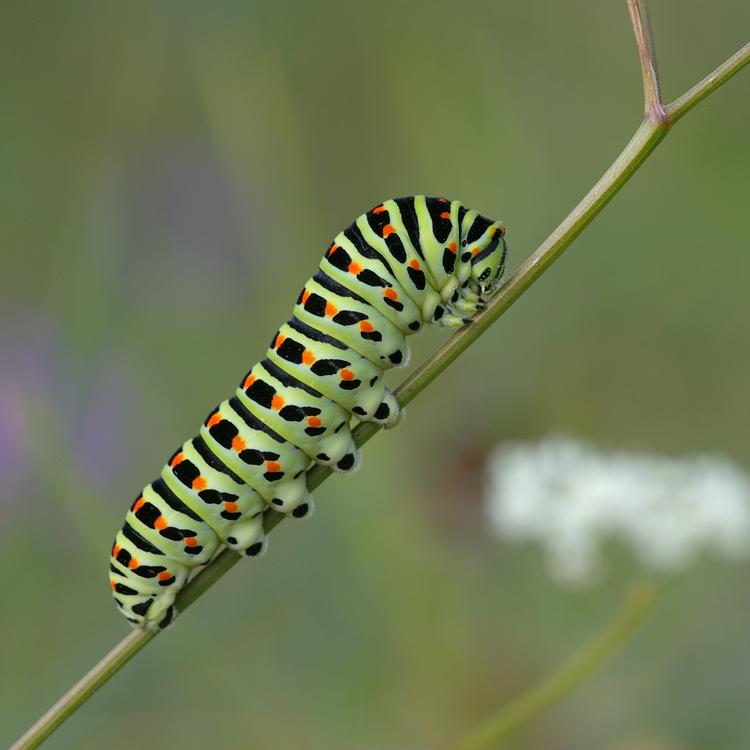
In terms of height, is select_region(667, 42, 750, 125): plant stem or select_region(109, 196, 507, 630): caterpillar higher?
select_region(667, 42, 750, 125): plant stem

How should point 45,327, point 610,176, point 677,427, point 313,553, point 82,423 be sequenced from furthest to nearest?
point 677,427 → point 45,327 → point 82,423 → point 313,553 → point 610,176

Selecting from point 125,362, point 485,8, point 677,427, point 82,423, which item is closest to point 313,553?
point 82,423

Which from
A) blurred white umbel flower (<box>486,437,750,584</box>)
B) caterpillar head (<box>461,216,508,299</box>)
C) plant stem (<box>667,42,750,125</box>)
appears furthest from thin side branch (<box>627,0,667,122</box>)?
blurred white umbel flower (<box>486,437,750,584</box>)

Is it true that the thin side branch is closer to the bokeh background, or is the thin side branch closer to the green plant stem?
the green plant stem

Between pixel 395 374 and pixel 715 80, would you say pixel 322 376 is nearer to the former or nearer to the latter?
pixel 715 80

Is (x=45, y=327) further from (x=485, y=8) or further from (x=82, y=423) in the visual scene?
A: (x=485, y=8)

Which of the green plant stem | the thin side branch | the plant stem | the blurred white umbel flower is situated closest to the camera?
the plant stem

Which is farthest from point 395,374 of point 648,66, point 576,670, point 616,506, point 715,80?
point 715,80
